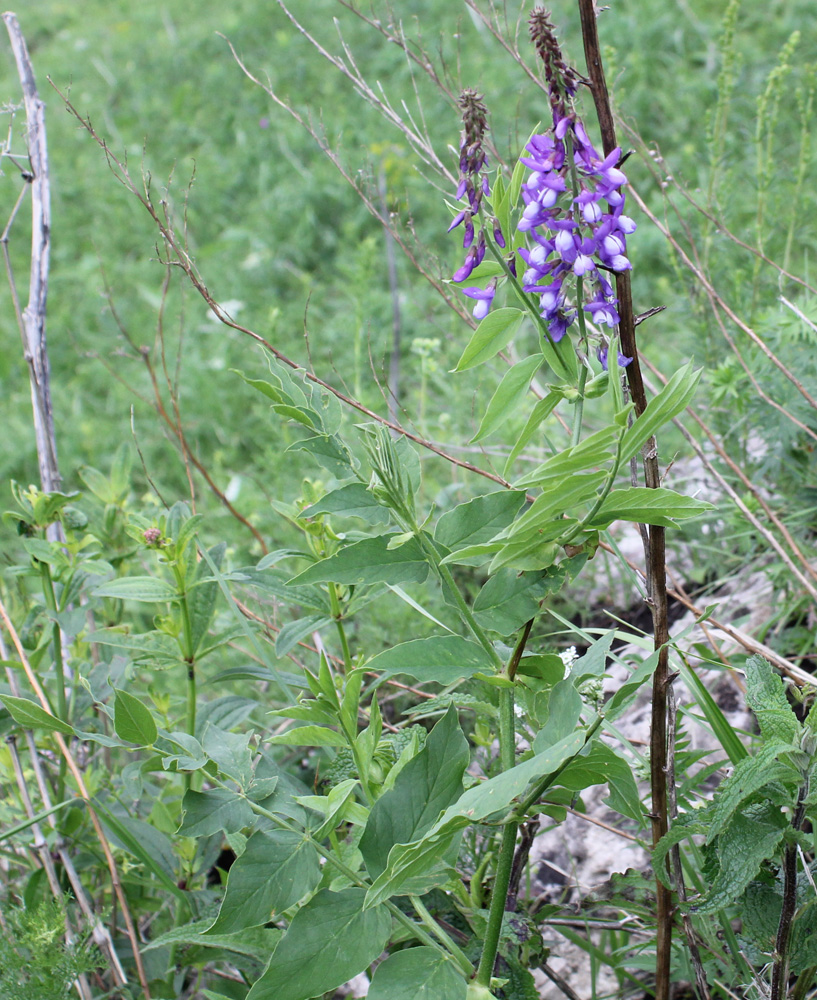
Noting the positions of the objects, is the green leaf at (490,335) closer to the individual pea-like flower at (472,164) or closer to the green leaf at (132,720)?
the individual pea-like flower at (472,164)

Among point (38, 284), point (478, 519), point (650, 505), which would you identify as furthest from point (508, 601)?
point (38, 284)

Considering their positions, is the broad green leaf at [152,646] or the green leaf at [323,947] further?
the broad green leaf at [152,646]

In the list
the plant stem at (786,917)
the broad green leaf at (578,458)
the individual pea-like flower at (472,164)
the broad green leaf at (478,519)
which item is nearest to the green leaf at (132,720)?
the broad green leaf at (478,519)

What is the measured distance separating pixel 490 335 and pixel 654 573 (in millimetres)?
325

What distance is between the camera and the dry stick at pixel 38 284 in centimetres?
163

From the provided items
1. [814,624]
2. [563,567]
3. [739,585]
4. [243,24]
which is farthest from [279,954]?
[243,24]

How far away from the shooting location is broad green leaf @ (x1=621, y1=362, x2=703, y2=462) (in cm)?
82

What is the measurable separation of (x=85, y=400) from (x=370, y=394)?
150 centimetres

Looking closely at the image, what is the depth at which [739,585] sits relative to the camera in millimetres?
2053

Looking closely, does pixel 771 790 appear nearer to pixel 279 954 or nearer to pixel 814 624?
pixel 279 954

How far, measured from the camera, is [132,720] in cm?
96

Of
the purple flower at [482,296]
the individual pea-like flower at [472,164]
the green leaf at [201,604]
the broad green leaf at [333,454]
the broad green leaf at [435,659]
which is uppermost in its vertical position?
the individual pea-like flower at [472,164]

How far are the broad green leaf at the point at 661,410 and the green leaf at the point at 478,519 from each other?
0.16 meters

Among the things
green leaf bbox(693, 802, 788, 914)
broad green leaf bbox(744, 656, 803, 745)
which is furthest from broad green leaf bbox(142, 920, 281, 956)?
broad green leaf bbox(744, 656, 803, 745)
